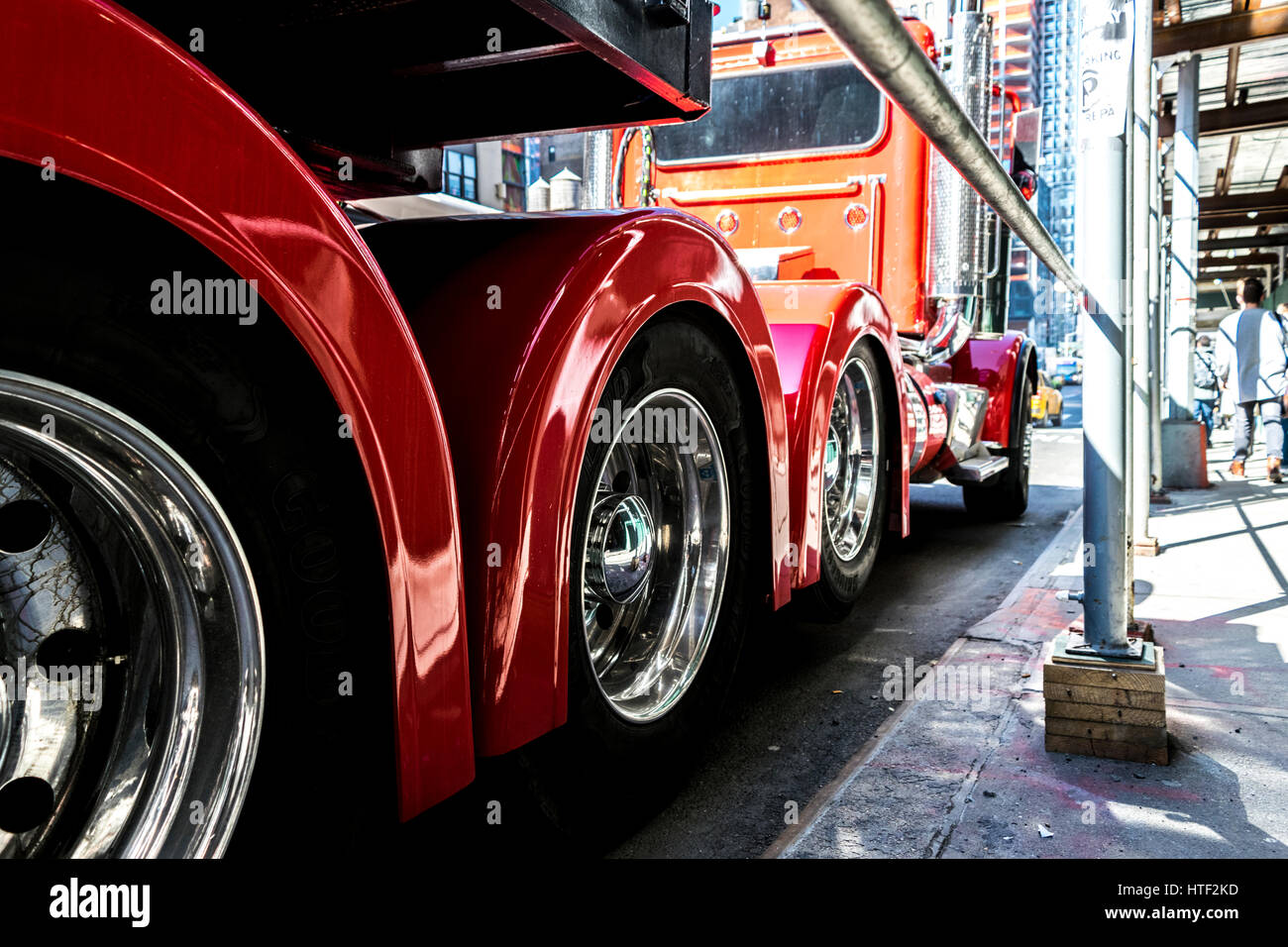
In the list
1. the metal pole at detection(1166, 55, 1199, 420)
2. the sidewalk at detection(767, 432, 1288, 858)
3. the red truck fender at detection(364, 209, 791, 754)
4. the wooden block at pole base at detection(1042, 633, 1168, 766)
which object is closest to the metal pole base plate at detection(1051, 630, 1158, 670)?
the wooden block at pole base at detection(1042, 633, 1168, 766)

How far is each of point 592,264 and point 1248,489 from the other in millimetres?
8206

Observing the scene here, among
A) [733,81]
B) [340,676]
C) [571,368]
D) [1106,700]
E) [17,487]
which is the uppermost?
[733,81]

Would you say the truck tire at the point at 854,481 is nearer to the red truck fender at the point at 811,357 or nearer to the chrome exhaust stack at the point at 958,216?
the red truck fender at the point at 811,357

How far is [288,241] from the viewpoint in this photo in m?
1.18

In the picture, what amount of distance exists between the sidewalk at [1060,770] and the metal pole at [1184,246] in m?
6.33

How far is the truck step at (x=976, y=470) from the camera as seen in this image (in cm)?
568

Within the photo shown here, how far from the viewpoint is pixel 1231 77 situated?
12.3 metres

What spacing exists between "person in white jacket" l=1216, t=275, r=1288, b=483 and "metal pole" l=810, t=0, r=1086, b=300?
26.2ft

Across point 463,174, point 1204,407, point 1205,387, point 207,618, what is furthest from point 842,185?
point 463,174

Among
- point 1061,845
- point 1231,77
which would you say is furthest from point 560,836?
point 1231,77

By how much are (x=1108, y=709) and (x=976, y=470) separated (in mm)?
3400

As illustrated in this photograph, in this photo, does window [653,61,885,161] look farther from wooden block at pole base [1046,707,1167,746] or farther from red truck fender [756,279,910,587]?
wooden block at pole base [1046,707,1167,746]

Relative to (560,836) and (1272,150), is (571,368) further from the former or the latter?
(1272,150)

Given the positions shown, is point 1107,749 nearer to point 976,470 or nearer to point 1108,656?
point 1108,656
